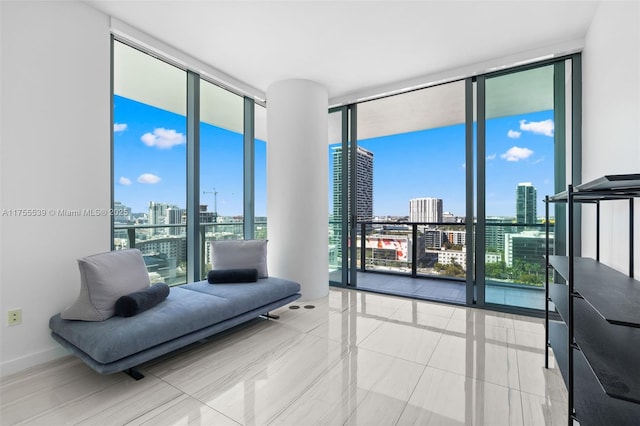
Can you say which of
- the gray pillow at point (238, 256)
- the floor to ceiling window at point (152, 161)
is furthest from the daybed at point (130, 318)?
the floor to ceiling window at point (152, 161)

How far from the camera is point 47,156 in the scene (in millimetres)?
2182

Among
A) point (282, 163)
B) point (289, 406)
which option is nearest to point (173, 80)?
point (282, 163)

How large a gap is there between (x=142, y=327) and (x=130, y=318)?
0.18 metres

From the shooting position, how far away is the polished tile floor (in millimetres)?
1585

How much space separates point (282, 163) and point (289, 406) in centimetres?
274

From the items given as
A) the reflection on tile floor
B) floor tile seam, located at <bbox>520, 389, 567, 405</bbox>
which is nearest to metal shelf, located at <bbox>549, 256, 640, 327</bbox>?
floor tile seam, located at <bbox>520, 389, 567, 405</bbox>

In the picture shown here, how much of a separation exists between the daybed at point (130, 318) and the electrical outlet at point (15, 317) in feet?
0.59

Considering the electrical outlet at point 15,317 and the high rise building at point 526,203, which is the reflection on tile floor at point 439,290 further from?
the electrical outlet at point 15,317

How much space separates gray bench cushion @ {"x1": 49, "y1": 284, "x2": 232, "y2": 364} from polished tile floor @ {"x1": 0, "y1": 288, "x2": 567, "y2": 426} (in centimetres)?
26

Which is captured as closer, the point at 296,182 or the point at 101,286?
the point at 101,286

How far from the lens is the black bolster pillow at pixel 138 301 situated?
2023mm

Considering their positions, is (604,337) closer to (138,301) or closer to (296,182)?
(138,301)

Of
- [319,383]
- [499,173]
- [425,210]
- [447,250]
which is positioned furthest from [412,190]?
[319,383]

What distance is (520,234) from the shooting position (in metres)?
3.21
